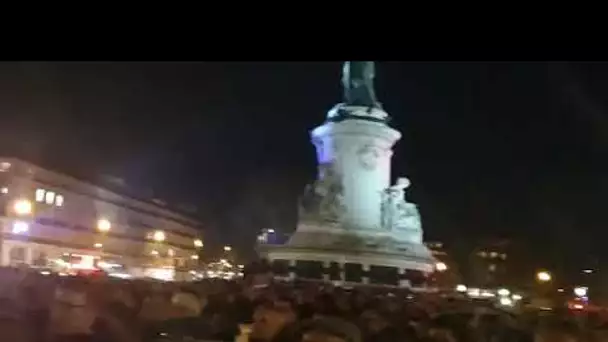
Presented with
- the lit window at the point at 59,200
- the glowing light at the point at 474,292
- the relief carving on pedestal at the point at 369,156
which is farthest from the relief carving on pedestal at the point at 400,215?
the lit window at the point at 59,200

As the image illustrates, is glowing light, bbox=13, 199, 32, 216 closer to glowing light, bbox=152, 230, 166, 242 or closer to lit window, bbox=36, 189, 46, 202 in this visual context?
lit window, bbox=36, 189, 46, 202

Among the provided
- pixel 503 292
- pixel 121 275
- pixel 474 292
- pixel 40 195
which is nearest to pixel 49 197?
pixel 40 195

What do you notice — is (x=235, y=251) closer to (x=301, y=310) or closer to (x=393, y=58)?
(x=301, y=310)

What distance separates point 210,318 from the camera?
277 cm

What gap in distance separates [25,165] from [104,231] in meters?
0.40

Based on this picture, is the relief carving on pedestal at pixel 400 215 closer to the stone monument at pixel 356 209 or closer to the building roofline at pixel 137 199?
the stone monument at pixel 356 209

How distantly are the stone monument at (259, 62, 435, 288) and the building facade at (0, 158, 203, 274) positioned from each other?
1355 millimetres

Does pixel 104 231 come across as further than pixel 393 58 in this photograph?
Yes

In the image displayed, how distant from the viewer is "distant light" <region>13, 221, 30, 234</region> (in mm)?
2943

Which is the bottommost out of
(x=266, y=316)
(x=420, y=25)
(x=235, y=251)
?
(x=266, y=316)

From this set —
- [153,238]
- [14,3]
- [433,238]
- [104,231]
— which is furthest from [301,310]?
[433,238]

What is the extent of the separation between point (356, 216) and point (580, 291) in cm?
341

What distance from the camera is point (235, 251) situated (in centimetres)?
358

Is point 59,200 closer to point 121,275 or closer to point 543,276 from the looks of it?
point 121,275
